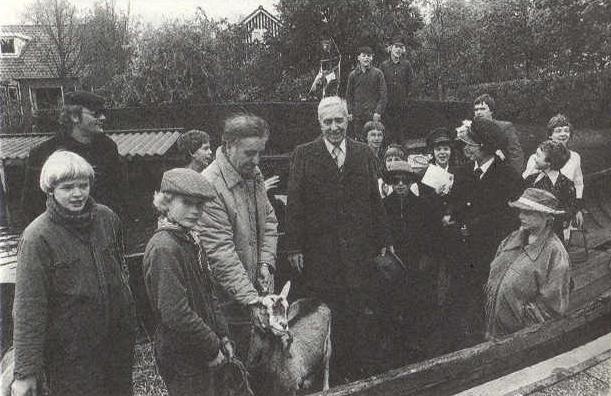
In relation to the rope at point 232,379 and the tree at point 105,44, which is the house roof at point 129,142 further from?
the rope at point 232,379

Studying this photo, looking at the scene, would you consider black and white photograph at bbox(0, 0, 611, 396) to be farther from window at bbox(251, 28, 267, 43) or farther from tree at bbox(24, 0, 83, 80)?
window at bbox(251, 28, 267, 43)

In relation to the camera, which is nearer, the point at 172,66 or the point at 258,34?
the point at 172,66

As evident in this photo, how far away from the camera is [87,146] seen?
376 cm

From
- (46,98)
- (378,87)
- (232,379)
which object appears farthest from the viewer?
(46,98)

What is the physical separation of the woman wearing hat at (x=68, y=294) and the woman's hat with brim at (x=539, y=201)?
234 cm

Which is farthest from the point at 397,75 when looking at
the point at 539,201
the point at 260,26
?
the point at 539,201

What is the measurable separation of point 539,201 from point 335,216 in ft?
4.06

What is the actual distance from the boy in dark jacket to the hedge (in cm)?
997

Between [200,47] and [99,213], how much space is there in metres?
7.96

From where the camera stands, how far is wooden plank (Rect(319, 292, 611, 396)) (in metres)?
2.91

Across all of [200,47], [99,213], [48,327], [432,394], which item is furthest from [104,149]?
[200,47]

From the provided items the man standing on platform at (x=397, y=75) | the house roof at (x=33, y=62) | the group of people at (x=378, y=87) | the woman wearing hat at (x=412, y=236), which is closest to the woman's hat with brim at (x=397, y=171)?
the woman wearing hat at (x=412, y=236)

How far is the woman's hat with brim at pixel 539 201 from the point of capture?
325cm

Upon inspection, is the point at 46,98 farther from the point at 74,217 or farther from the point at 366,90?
the point at 74,217
